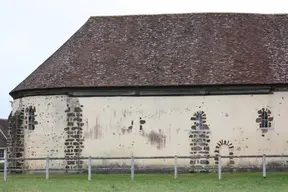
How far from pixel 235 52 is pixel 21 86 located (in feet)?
39.3

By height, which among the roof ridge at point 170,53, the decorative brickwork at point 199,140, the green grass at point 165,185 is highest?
the roof ridge at point 170,53

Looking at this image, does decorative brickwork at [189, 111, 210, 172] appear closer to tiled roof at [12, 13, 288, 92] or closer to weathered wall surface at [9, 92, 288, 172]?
weathered wall surface at [9, 92, 288, 172]

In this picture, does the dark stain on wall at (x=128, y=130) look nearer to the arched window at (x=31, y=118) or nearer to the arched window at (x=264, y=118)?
the arched window at (x=31, y=118)

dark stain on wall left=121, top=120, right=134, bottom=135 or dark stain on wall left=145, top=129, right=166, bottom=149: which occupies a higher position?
dark stain on wall left=121, top=120, right=134, bottom=135

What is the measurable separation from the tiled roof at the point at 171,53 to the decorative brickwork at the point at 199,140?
1.95 meters

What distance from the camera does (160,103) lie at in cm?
3394

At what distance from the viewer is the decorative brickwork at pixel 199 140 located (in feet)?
110

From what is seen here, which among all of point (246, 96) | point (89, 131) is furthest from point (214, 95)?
point (89, 131)

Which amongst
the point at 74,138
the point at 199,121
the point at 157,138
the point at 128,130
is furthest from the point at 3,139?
the point at 199,121

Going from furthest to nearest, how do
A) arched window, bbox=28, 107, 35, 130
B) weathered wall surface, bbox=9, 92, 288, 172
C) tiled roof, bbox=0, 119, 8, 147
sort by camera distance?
tiled roof, bbox=0, 119, 8, 147 < arched window, bbox=28, 107, 35, 130 < weathered wall surface, bbox=9, 92, 288, 172

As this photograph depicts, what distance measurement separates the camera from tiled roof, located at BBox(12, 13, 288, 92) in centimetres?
3391

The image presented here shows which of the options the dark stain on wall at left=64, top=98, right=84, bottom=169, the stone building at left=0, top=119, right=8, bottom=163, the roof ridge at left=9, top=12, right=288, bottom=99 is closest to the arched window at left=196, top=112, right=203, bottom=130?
the roof ridge at left=9, top=12, right=288, bottom=99

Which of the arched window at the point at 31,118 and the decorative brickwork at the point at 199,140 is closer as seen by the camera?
the decorative brickwork at the point at 199,140

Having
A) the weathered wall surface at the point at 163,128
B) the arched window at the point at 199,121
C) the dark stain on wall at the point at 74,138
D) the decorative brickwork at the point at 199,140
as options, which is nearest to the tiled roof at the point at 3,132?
the weathered wall surface at the point at 163,128
